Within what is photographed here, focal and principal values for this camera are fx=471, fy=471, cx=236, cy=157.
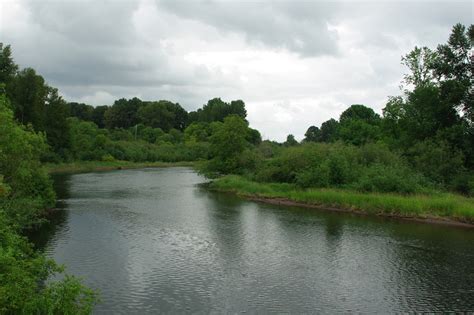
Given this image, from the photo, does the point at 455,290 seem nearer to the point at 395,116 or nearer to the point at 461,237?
the point at 461,237

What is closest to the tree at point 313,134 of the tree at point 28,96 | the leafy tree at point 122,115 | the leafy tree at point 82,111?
the leafy tree at point 122,115

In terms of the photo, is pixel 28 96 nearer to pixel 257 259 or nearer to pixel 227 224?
pixel 227 224

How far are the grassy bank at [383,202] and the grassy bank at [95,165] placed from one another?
42379 mm

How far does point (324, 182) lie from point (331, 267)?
77.4ft

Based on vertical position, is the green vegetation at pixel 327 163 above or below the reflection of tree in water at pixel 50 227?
above

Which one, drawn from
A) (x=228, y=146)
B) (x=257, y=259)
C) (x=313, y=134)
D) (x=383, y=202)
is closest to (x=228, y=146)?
(x=228, y=146)

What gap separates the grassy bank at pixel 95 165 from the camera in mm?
81438

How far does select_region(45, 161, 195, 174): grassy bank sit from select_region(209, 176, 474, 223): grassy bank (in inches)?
1668

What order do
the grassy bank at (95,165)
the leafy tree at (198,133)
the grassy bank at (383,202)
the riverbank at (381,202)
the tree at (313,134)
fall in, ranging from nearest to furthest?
the riverbank at (381,202), the grassy bank at (383,202), the grassy bank at (95,165), the leafy tree at (198,133), the tree at (313,134)

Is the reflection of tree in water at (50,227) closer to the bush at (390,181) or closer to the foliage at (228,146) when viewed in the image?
the foliage at (228,146)

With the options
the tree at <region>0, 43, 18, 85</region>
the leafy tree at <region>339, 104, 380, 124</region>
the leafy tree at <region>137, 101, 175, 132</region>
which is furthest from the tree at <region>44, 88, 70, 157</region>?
the leafy tree at <region>137, 101, 175, 132</region>

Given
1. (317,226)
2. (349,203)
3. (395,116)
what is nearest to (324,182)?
(349,203)

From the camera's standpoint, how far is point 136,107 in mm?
171375

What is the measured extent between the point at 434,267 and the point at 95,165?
79.1 meters
